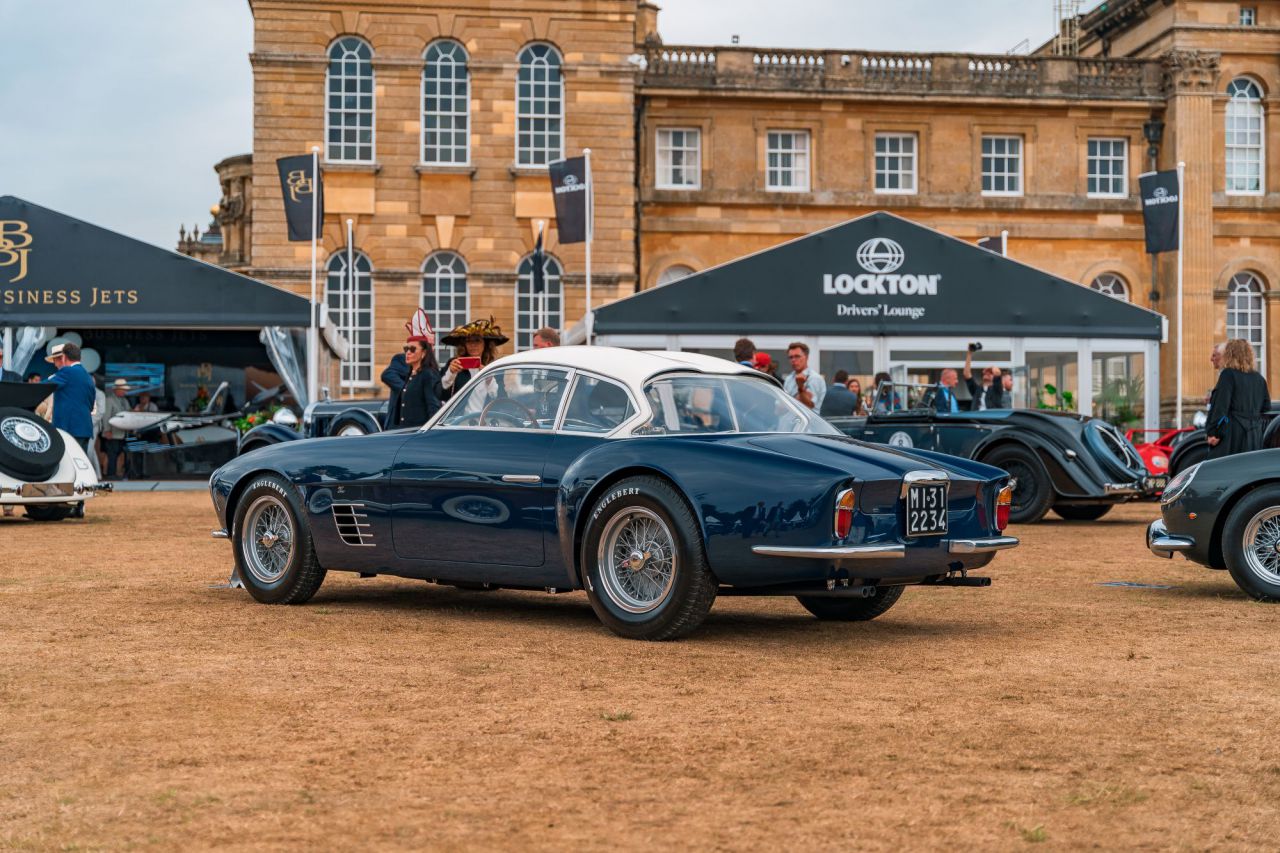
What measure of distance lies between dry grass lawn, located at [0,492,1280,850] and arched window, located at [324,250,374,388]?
27330 millimetres

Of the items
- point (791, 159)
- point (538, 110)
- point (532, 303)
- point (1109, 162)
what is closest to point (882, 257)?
point (532, 303)

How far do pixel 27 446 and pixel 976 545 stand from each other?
11213mm

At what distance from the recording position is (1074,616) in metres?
8.91

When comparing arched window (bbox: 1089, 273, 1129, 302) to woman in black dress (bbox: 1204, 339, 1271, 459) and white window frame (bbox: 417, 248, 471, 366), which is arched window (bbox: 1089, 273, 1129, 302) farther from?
woman in black dress (bbox: 1204, 339, 1271, 459)

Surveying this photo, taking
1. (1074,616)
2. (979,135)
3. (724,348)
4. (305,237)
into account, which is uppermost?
(979,135)

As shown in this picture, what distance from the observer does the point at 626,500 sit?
761 centimetres

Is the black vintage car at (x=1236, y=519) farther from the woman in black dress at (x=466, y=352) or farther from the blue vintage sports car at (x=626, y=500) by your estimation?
the woman in black dress at (x=466, y=352)

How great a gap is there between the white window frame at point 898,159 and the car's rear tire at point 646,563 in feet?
114

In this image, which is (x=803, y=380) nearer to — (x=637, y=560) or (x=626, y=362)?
(x=626, y=362)

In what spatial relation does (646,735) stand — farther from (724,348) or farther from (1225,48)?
(1225,48)

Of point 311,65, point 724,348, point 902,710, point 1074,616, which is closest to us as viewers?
point 902,710

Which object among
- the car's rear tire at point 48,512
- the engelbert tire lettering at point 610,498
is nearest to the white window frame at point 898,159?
the car's rear tire at point 48,512

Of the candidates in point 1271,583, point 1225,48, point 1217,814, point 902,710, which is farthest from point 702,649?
point 1225,48

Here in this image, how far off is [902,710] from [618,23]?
3324 centimetres
